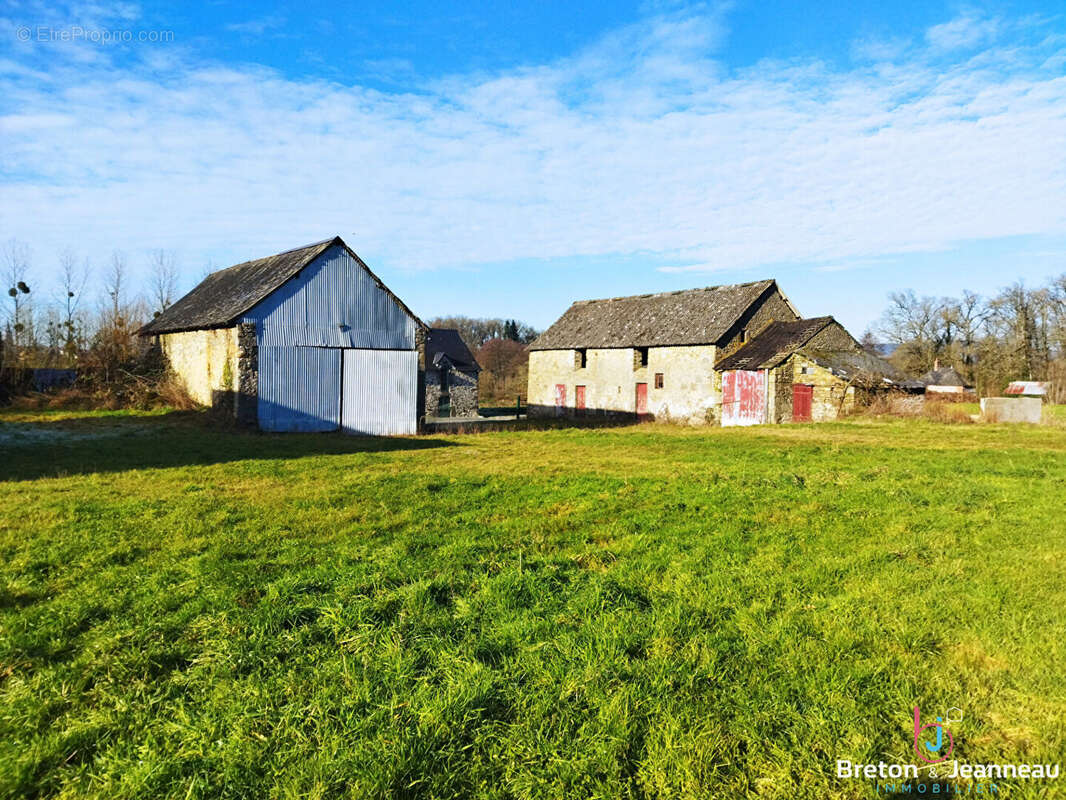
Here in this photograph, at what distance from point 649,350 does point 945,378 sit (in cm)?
3859

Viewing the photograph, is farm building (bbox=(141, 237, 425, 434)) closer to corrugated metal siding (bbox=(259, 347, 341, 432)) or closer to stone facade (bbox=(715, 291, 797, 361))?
corrugated metal siding (bbox=(259, 347, 341, 432))

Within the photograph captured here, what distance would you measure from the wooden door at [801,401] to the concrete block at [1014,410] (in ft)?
22.4

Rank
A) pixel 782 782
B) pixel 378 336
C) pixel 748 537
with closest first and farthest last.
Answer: pixel 782 782, pixel 748 537, pixel 378 336

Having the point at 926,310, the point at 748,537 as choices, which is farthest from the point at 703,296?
the point at 926,310

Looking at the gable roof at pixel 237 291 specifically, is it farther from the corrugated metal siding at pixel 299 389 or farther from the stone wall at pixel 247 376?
the corrugated metal siding at pixel 299 389

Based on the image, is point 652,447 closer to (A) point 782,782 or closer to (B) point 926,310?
(A) point 782,782

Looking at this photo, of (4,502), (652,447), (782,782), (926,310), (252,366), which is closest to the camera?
(782,782)

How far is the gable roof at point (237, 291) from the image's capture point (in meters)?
19.8

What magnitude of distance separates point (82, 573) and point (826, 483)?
10.2m

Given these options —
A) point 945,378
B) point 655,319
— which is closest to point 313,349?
point 655,319

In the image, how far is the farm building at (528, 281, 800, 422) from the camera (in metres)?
30.8

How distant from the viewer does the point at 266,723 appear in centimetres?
321

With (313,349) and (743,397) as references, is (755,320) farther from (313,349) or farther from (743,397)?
(313,349)

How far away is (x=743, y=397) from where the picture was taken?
2906 cm
